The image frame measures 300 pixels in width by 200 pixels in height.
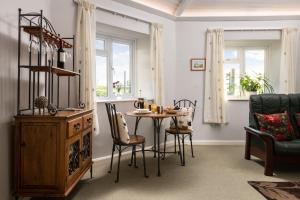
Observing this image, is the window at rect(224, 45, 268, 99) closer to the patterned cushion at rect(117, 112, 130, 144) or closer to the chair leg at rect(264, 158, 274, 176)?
the chair leg at rect(264, 158, 274, 176)

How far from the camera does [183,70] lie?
4969 millimetres

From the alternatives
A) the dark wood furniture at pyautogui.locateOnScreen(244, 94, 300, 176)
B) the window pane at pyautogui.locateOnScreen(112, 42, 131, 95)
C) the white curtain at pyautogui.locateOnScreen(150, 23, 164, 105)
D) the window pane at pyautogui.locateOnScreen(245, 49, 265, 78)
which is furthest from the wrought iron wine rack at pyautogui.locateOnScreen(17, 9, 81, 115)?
the window pane at pyautogui.locateOnScreen(245, 49, 265, 78)

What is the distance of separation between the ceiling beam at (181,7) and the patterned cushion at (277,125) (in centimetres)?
224

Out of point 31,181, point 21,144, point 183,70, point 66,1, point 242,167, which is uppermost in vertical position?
point 66,1

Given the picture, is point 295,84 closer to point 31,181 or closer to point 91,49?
point 91,49

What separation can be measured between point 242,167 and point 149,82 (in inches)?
86.0

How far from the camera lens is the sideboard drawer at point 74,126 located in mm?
2119

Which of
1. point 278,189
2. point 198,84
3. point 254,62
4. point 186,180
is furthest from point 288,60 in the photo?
point 186,180

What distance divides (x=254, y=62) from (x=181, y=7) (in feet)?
A: 6.79

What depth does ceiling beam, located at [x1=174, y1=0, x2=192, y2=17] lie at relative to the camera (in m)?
4.12

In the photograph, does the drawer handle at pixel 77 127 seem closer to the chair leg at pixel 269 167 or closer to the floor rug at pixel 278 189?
the floor rug at pixel 278 189

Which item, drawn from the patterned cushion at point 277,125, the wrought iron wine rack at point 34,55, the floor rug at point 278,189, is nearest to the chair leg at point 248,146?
the patterned cushion at point 277,125

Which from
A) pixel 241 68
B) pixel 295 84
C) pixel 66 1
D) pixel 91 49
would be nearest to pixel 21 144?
pixel 91 49

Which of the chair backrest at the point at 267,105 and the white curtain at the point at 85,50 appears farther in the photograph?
the chair backrest at the point at 267,105
